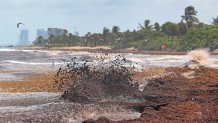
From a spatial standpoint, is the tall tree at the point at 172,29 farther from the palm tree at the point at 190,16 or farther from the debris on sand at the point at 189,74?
the debris on sand at the point at 189,74

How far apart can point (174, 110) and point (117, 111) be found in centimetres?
283

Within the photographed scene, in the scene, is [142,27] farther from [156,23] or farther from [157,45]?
[157,45]

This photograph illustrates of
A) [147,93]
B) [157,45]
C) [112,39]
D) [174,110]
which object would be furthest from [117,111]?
[112,39]

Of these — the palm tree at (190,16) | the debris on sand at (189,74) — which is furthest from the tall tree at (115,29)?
the debris on sand at (189,74)

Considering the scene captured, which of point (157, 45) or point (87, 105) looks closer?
point (87, 105)

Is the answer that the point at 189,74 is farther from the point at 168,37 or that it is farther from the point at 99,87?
the point at 168,37

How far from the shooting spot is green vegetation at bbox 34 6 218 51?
11250cm

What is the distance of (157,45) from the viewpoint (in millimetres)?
134750

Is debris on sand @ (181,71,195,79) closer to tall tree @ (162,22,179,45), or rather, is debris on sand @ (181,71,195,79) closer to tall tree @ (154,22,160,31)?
tall tree @ (162,22,179,45)

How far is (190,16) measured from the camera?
474 feet

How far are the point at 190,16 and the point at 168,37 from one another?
419 inches

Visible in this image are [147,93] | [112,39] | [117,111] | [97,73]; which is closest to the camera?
[117,111]

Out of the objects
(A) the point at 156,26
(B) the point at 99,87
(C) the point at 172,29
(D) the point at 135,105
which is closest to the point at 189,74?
(B) the point at 99,87

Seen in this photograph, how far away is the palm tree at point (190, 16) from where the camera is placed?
460 feet
